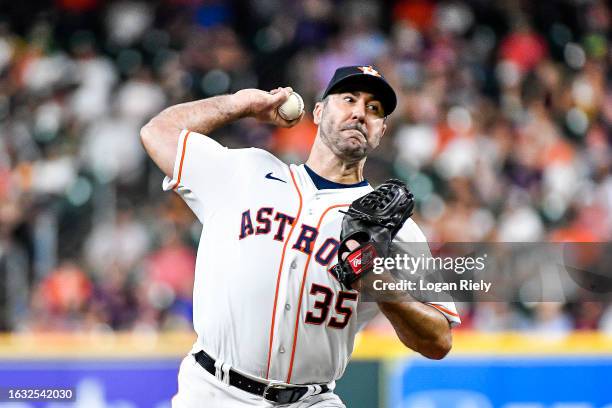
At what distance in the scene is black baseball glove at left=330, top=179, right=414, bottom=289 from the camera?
3354 mm

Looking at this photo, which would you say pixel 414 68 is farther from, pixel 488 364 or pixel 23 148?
pixel 488 364

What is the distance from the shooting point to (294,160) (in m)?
9.02

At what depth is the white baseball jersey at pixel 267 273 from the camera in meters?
3.75

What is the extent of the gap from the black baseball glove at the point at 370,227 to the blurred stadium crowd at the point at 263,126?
4.40m

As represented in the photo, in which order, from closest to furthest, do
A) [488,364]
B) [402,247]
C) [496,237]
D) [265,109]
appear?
[402,247] < [265,109] < [488,364] < [496,237]

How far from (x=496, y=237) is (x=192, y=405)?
204 inches

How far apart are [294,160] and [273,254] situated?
17.3 ft

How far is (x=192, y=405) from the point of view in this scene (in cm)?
385

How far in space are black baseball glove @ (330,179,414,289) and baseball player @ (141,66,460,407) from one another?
30 centimetres

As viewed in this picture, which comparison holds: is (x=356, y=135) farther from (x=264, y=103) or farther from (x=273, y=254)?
(x=273, y=254)

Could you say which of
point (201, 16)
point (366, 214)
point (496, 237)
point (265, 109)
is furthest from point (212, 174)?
point (201, 16)
